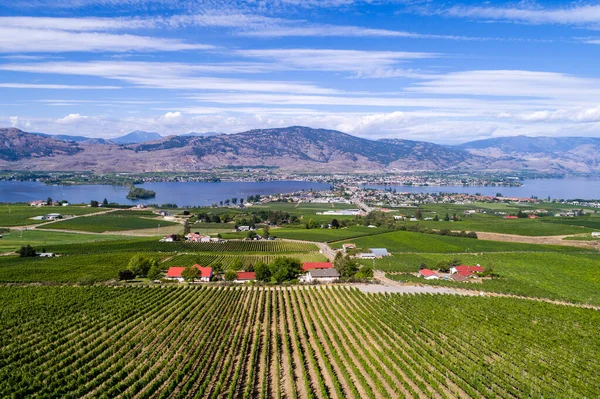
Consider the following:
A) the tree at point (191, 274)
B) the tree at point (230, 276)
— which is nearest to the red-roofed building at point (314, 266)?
the tree at point (230, 276)

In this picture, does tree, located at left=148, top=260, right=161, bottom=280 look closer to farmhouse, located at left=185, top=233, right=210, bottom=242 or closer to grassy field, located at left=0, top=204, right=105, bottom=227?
farmhouse, located at left=185, top=233, right=210, bottom=242

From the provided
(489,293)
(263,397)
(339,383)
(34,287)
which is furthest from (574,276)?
(34,287)

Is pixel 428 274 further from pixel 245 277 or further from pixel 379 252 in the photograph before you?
pixel 245 277

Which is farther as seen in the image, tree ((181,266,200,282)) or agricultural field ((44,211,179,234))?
agricultural field ((44,211,179,234))

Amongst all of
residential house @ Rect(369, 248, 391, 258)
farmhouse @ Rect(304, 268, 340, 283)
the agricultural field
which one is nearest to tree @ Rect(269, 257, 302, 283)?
farmhouse @ Rect(304, 268, 340, 283)

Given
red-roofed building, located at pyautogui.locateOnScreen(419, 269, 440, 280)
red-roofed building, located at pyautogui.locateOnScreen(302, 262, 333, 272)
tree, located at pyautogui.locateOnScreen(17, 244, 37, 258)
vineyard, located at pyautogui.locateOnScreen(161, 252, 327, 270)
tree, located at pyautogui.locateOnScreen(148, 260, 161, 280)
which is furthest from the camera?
tree, located at pyautogui.locateOnScreen(17, 244, 37, 258)

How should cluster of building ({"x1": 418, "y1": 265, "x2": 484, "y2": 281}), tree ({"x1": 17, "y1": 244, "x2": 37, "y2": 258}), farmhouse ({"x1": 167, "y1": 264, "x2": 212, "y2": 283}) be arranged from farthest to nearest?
1. tree ({"x1": 17, "y1": 244, "x2": 37, "y2": 258})
2. cluster of building ({"x1": 418, "y1": 265, "x2": 484, "y2": 281})
3. farmhouse ({"x1": 167, "y1": 264, "x2": 212, "y2": 283})

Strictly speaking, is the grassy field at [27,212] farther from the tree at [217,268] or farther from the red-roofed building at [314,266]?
the red-roofed building at [314,266]

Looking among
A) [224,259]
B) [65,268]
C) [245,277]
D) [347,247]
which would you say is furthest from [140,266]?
[347,247]
